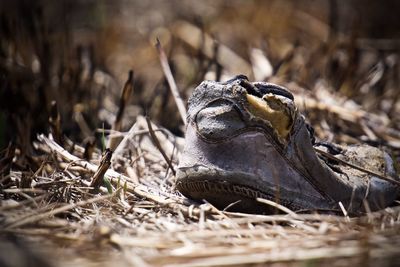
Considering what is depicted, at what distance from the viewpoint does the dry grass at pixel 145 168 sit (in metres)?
1.43

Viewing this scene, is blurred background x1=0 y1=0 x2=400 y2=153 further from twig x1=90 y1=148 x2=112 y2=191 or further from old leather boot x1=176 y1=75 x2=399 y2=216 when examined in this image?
old leather boot x1=176 y1=75 x2=399 y2=216

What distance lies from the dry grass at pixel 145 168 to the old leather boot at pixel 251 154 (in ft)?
0.24

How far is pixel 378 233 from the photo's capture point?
152 cm

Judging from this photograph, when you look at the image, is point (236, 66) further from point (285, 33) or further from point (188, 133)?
point (188, 133)

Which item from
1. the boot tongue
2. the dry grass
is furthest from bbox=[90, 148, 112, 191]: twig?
the boot tongue

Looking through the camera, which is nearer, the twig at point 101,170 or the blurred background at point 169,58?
the twig at point 101,170

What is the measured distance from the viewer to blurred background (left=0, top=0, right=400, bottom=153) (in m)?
3.14

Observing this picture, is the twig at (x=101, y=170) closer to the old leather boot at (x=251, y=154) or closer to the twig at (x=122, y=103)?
the old leather boot at (x=251, y=154)

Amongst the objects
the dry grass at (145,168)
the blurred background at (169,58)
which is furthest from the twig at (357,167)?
the blurred background at (169,58)

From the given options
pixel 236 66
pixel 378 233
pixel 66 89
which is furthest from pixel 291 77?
pixel 378 233

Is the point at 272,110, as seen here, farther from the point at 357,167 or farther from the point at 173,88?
the point at 173,88

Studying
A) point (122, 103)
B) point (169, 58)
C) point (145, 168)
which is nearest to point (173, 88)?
point (122, 103)

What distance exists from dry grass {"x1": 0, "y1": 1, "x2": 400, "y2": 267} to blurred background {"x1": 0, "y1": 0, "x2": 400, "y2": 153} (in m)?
0.01

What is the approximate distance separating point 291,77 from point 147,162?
58.7 inches
